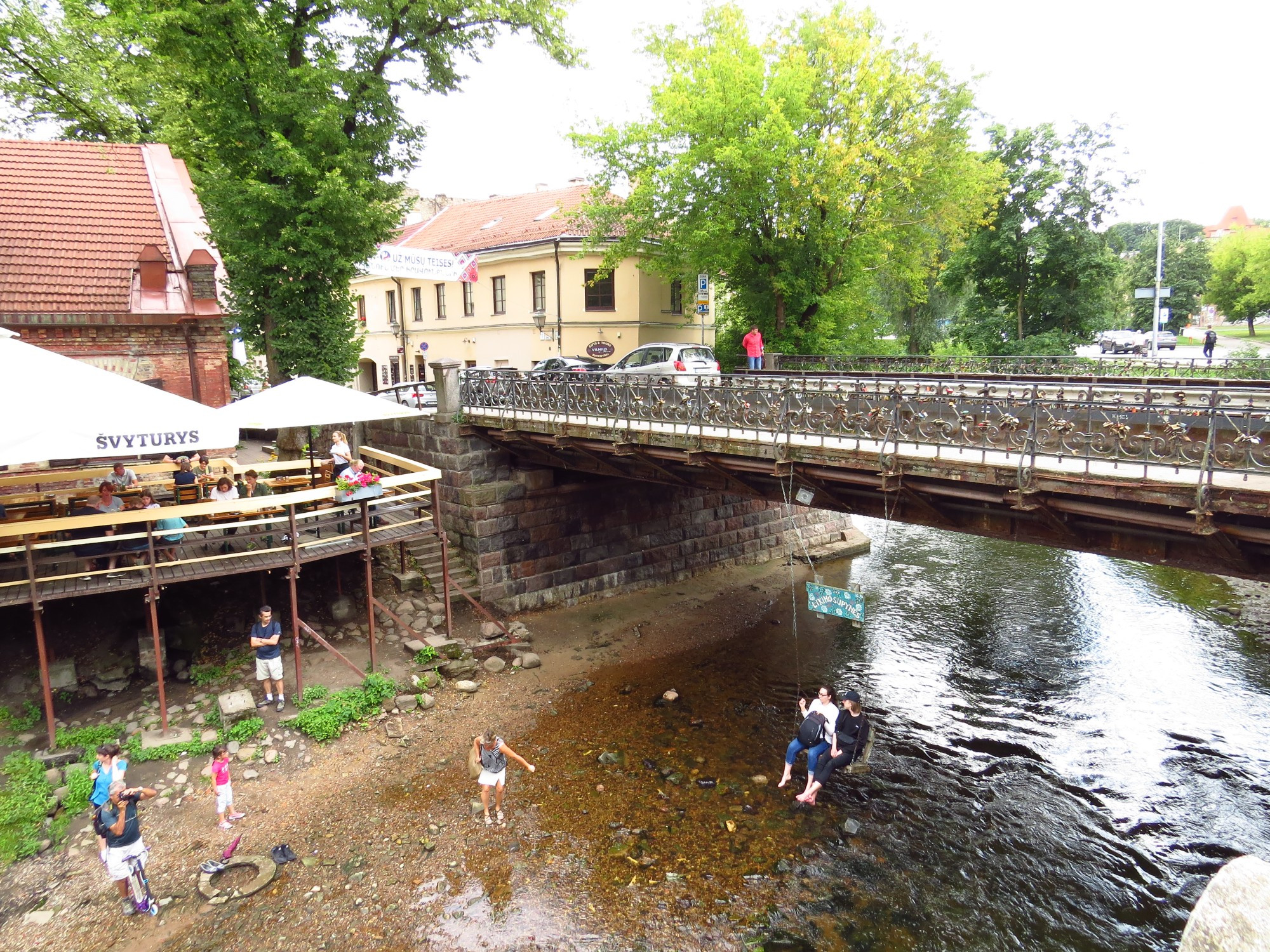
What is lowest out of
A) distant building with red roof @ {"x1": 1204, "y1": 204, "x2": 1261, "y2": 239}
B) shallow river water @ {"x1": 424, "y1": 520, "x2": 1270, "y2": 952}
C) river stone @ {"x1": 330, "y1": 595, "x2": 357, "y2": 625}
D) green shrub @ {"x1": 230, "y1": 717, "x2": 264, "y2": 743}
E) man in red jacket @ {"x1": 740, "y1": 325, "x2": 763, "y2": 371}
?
shallow river water @ {"x1": 424, "y1": 520, "x2": 1270, "y2": 952}

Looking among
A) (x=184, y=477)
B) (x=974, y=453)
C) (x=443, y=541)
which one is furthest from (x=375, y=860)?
(x=974, y=453)

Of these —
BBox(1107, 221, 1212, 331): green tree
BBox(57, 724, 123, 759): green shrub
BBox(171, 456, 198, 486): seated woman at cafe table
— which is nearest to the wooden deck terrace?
BBox(57, 724, 123, 759): green shrub

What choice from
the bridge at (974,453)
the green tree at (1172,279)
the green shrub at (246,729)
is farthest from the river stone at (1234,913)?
the green tree at (1172,279)

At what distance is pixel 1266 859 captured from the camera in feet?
28.9

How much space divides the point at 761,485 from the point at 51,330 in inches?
594

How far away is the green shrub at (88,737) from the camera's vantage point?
9.99 meters

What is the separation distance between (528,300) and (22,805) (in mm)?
23296

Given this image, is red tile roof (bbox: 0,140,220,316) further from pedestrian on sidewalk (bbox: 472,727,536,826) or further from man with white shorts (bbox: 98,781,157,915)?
pedestrian on sidewalk (bbox: 472,727,536,826)

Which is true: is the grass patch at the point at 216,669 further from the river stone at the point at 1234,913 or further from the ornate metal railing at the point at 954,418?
→ the river stone at the point at 1234,913

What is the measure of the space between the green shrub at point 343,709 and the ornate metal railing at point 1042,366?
12897 mm

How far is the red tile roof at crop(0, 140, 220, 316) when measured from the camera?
50.6 ft

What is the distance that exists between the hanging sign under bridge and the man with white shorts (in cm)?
842

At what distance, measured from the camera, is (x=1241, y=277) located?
160 ft

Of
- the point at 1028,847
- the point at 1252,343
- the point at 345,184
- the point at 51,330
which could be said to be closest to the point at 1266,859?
the point at 1028,847
